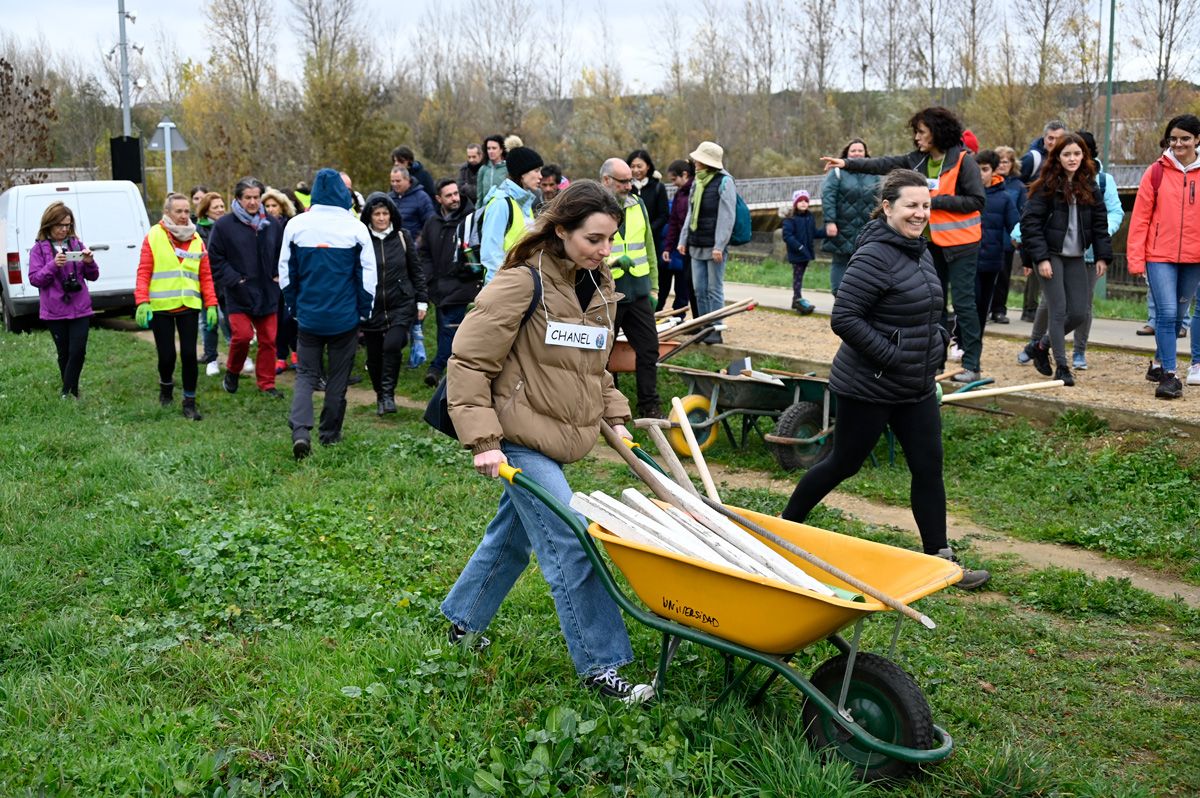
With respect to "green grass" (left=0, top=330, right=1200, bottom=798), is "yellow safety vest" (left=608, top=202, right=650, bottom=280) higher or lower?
higher

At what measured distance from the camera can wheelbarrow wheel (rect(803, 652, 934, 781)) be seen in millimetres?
3346

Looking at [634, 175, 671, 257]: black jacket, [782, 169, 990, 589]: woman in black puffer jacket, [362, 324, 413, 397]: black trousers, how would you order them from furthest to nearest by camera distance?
[634, 175, 671, 257]: black jacket
[362, 324, 413, 397]: black trousers
[782, 169, 990, 589]: woman in black puffer jacket

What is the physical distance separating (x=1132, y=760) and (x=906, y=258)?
7.55ft

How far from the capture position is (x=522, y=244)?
3.95 metres

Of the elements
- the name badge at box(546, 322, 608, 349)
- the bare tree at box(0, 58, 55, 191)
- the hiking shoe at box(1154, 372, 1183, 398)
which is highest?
the bare tree at box(0, 58, 55, 191)

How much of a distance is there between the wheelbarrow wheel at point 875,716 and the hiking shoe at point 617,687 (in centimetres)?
58

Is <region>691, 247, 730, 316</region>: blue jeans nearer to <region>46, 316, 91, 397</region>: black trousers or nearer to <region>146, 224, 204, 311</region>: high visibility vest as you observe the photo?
<region>146, 224, 204, 311</region>: high visibility vest

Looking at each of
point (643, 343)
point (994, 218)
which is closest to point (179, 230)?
point (643, 343)

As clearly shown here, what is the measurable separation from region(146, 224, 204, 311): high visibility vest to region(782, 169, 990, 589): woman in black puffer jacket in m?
6.02

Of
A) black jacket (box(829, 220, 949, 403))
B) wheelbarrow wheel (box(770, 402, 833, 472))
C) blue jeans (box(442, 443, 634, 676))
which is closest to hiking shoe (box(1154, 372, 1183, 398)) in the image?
wheelbarrow wheel (box(770, 402, 833, 472))

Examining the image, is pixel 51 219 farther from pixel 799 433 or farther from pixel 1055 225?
pixel 1055 225

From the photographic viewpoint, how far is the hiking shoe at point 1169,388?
8.02 m

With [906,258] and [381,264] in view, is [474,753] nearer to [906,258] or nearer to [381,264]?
[906,258]

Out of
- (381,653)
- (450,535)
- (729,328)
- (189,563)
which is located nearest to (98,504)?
(189,563)
